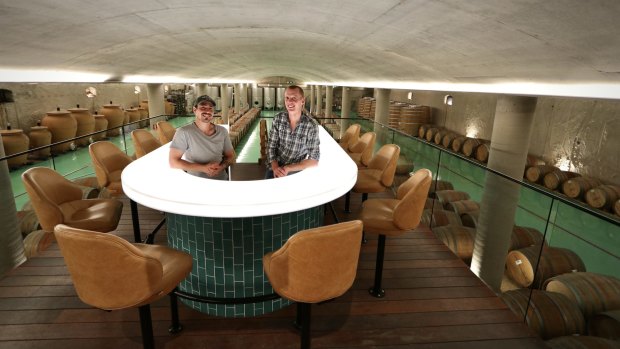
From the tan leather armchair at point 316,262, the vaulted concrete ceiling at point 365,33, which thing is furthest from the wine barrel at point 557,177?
the tan leather armchair at point 316,262

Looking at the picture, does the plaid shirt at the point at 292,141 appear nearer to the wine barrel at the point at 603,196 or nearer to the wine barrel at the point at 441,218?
the wine barrel at the point at 441,218

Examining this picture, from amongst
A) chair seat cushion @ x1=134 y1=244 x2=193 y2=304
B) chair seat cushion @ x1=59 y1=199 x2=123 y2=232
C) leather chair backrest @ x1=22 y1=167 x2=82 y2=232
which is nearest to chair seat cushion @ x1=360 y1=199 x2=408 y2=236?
chair seat cushion @ x1=134 y1=244 x2=193 y2=304

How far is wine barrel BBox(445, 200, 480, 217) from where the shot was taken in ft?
20.9

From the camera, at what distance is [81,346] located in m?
2.13

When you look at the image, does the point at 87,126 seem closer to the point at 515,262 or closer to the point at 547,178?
the point at 515,262

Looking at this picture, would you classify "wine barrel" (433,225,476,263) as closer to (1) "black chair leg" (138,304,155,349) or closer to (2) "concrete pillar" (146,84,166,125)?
(1) "black chair leg" (138,304,155,349)

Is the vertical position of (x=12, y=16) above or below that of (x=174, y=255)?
above

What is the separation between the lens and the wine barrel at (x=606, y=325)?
301cm

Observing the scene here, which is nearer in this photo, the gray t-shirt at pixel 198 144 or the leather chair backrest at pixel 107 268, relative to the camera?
the leather chair backrest at pixel 107 268

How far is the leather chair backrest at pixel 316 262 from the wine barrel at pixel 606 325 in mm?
2922

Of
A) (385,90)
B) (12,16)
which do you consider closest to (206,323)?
(12,16)

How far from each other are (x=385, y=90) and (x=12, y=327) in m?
10.1

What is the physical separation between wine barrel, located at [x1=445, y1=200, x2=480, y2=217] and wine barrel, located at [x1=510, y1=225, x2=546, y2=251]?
1.00 meters

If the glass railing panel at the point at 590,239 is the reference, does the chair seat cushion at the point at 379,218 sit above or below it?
above
